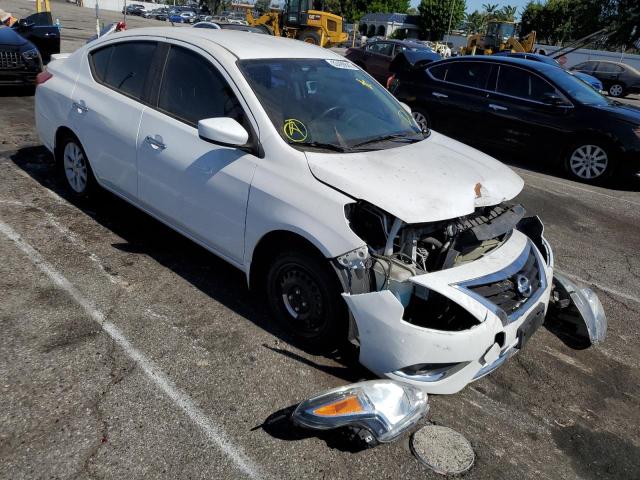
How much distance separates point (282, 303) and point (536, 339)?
183 cm

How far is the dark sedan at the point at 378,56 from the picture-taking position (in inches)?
651

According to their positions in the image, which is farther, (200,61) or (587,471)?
(200,61)

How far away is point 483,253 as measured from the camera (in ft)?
10.7

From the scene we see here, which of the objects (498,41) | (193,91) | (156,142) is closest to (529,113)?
(193,91)

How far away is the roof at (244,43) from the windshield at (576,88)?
5.30m

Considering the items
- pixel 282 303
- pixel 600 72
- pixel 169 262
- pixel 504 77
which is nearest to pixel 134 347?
pixel 282 303

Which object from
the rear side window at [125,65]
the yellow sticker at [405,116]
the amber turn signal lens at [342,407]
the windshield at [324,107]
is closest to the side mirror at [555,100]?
the yellow sticker at [405,116]

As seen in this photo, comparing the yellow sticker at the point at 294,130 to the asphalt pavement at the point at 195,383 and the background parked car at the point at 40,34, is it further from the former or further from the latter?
the background parked car at the point at 40,34

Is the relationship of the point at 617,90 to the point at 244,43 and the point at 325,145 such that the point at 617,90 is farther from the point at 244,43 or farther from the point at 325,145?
the point at 325,145

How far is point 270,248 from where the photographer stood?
3.31 metres

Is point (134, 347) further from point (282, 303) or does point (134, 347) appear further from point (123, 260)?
point (123, 260)

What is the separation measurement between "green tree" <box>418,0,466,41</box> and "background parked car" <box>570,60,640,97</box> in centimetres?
4866

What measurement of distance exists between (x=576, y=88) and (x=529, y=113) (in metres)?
0.87

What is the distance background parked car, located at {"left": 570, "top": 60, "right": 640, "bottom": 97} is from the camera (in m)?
23.8
